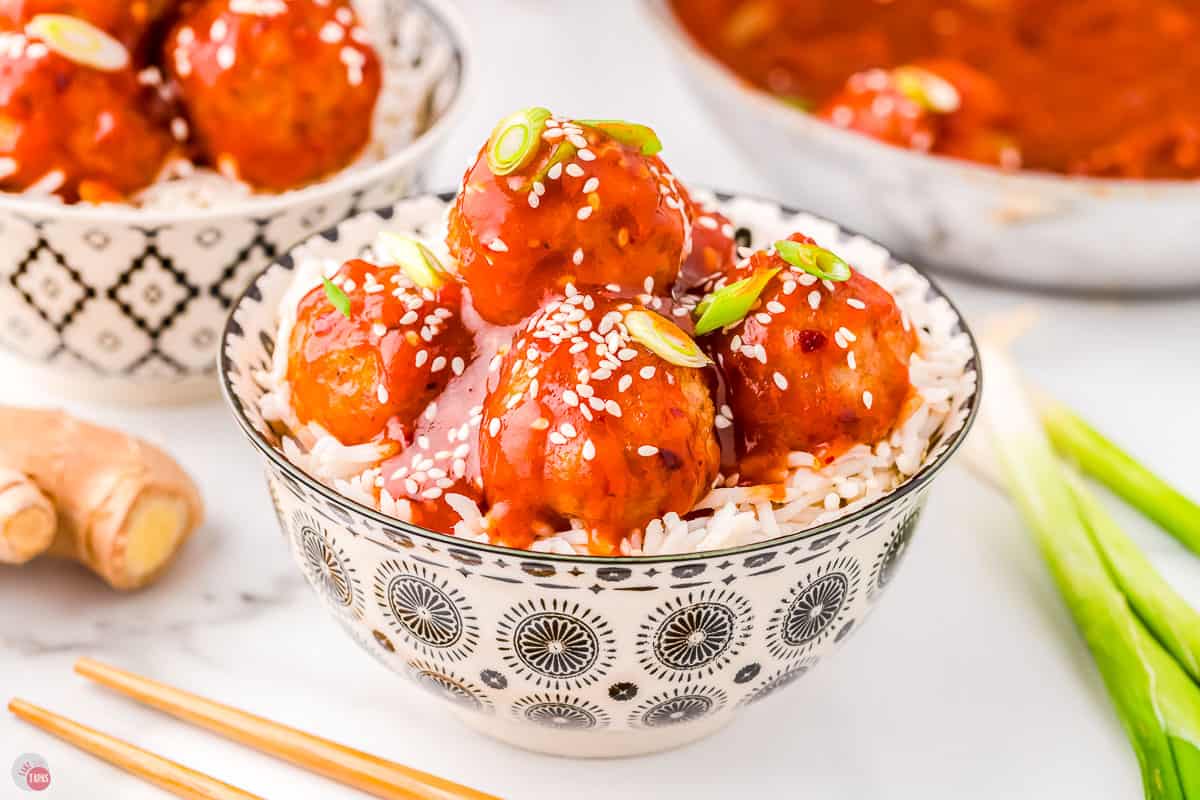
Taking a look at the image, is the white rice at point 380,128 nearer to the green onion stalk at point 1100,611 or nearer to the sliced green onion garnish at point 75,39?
the sliced green onion garnish at point 75,39

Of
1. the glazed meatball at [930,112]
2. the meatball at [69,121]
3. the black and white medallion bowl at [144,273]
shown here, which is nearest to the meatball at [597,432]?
the black and white medallion bowl at [144,273]

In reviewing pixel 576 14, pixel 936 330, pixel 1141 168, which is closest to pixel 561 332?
pixel 936 330

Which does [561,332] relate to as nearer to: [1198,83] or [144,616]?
[144,616]

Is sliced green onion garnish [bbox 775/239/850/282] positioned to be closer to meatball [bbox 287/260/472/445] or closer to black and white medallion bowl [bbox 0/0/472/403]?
meatball [bbox 287/260/472/445]

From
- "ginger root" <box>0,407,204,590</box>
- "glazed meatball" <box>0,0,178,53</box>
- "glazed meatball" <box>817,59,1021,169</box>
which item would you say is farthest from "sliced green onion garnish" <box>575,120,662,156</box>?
"glazed meatball" <box>817,59,1021,169</box>

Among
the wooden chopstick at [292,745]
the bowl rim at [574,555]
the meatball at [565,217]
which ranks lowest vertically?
the wooden chopstick at [292,745]

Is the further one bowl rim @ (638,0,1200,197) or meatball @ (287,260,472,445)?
bowl rim @ (638,0,1200,197)

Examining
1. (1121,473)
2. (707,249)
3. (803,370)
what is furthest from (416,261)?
(1121,473)
